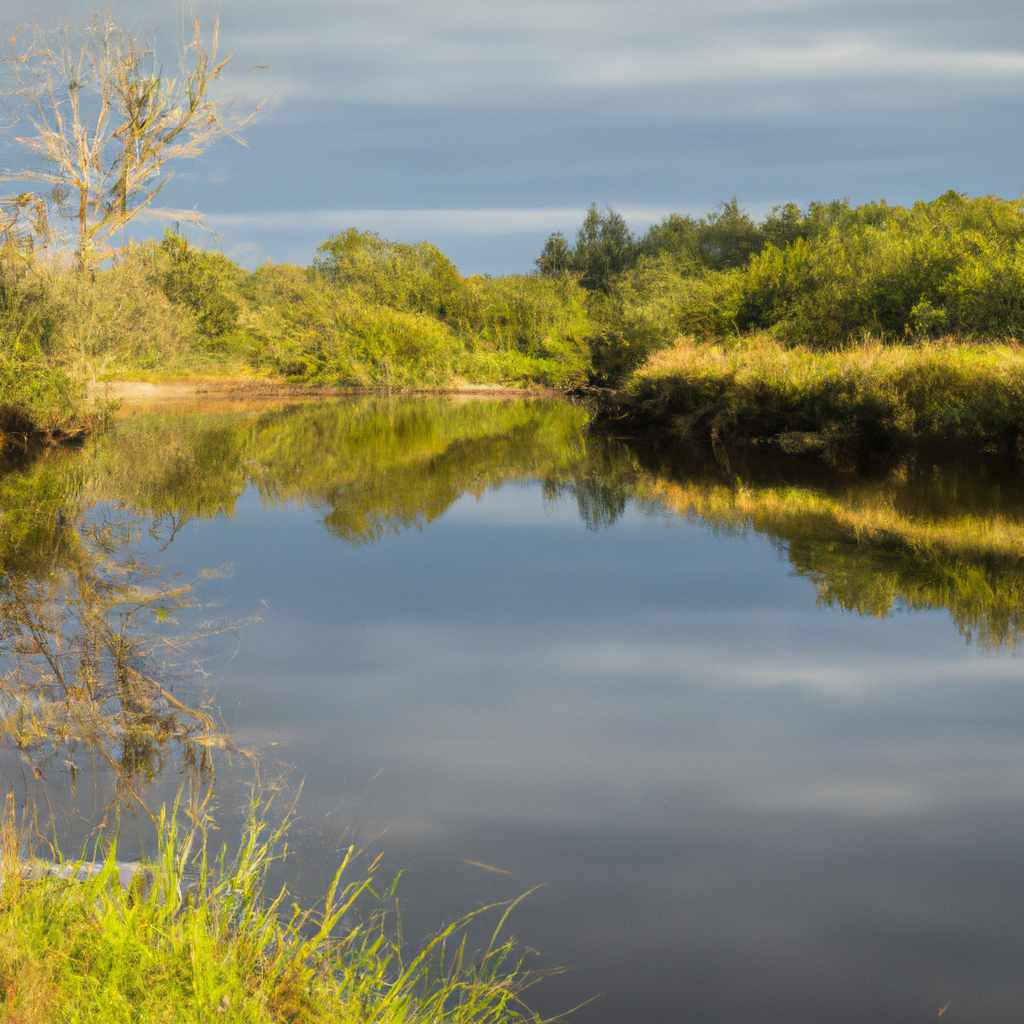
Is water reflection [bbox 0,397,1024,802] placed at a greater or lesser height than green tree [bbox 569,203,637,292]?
lesser

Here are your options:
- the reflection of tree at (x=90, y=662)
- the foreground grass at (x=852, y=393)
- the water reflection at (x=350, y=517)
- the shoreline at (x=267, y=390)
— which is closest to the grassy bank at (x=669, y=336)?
the foreground grass at (x=852, y=393)

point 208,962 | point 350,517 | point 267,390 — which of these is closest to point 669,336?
point 350,517

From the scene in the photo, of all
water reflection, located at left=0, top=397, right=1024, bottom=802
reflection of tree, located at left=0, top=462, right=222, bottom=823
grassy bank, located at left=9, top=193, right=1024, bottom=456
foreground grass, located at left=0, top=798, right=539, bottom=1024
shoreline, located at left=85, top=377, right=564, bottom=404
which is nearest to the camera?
foreground grass, located at left=0, top=798, right=539, bottom=1024

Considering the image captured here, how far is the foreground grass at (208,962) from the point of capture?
2561 mm

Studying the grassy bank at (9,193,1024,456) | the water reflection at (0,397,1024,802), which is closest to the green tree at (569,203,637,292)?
the grassy bank at (9,193,1024,456)

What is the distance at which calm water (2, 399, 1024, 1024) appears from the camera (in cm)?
326

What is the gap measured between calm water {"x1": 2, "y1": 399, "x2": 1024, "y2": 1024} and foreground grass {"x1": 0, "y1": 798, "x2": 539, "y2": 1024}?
21 centimetres

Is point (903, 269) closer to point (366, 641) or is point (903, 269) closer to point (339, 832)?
point (366, 641)

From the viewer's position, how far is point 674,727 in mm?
5250

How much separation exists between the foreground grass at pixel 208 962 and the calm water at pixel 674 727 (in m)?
0.21

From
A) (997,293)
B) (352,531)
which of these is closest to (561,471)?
(352,531)

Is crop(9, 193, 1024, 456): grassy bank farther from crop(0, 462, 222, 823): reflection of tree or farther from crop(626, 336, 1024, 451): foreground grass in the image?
crop(0, 462, 222, 823): reflection of tree

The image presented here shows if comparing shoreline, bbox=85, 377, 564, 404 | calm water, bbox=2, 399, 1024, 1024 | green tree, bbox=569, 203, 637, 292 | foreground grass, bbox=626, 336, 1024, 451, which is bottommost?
calm water, bbox=2, 399, 1024, 1024

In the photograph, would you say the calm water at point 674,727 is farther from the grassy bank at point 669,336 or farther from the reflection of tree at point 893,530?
the grassy bank at point 669,336
